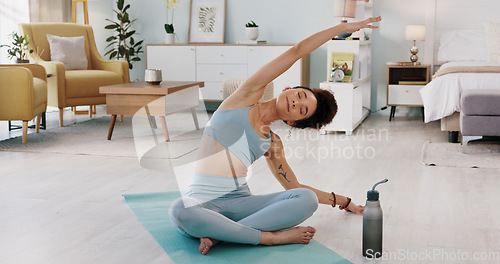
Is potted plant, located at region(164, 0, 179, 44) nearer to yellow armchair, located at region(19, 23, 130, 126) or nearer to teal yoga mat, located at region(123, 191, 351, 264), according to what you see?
yellow armchair, located at region(19, 23, 130, 126)

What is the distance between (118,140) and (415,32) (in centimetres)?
310

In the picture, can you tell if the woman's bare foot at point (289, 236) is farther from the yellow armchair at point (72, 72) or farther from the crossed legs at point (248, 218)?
the yellow armchair at point (72, 72)

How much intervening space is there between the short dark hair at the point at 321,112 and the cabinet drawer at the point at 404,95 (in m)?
3.82

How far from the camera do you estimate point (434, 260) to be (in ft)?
6.65

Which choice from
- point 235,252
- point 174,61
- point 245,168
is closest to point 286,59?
point 245,168

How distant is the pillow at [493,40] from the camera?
5.45 m

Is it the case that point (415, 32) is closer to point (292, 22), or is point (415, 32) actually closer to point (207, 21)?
point (292, 22)

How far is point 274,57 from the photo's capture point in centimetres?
611

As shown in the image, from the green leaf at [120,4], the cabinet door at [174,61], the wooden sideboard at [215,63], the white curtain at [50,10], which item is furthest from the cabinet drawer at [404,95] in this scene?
the white curtain at [50,10]

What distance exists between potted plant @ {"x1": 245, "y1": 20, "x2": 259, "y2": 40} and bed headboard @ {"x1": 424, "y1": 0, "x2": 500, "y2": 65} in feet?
5.79

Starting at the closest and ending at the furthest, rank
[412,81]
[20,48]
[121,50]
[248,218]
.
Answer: [248,218], [20,48], [412,81], [121,50]

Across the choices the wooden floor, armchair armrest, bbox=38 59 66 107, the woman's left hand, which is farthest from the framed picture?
the woman's left hand

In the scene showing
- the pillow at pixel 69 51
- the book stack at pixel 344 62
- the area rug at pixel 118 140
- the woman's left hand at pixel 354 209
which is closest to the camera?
the woman's left hand at pixel 354 209

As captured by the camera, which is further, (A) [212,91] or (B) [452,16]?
(A) [212,91]
